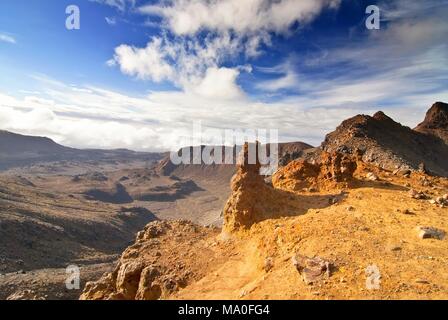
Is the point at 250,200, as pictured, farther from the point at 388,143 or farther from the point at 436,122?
the point at 436,122

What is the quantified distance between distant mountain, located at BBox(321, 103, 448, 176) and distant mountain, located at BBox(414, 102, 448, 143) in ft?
5.06

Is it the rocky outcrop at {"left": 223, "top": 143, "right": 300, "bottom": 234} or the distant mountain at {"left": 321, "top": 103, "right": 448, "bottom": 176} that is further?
the distant mountain at {"left": 321, "top": 103, "right": 448, "bottom": 176}

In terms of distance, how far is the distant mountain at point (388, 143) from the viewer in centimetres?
5175

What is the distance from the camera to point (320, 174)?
19.2m

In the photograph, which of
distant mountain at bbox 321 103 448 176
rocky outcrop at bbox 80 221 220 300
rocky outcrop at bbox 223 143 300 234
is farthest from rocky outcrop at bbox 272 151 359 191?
distant mountain at bbox 321 103 448 176

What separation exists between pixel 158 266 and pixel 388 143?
5295cm

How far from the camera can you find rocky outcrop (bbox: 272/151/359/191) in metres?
18.2

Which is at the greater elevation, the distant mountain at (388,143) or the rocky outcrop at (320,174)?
the distant mountain at (388,143)

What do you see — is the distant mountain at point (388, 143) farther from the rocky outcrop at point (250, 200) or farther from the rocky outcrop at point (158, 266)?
the rocky outcrop at point (158, 266)

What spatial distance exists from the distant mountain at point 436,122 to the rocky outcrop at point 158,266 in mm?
73975

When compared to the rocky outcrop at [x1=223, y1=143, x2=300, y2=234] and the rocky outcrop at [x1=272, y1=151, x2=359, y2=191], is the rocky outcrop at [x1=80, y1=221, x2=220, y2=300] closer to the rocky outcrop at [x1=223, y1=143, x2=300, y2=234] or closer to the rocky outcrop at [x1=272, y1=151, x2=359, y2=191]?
the rocky outcrop at [x1=223, y1=143, x2=300, y2=234]

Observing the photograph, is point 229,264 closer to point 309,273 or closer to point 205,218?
point 309,273

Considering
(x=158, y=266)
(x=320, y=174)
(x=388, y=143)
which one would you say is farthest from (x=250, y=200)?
(x=388, y=143)

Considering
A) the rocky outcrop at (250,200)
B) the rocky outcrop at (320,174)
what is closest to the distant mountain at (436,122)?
the rocky outcrop at (320,174)
